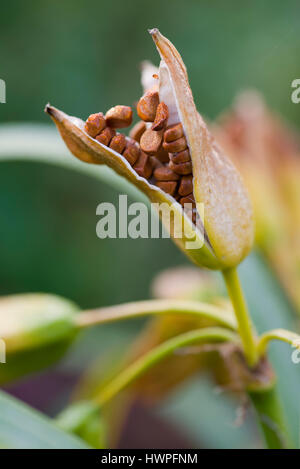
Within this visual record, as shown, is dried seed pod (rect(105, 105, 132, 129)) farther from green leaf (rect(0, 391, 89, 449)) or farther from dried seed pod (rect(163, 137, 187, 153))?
green leaf (rect(0, 391, 89, 449))

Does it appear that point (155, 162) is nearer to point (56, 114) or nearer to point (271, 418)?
point (56, 114)

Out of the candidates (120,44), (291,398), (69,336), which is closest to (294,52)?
(120,44)

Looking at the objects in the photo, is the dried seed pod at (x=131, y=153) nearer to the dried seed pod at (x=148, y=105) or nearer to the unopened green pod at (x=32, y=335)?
the dried seed pod at (x=148, y=105)

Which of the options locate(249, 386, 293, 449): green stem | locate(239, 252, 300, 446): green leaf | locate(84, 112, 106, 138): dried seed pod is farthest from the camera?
locate(239, 252, 300, 446): green leaf

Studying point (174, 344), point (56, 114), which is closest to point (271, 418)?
point (174, 344)

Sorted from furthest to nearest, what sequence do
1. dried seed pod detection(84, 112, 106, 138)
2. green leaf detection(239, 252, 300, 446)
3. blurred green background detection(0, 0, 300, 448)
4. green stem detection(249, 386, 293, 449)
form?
1. blurred green background detection(0, 0, 300, 448)
2. green leaf detection(239, 252, 300, 446)
3. green stem detection(249, 386, 293, 449)
4. dried seed pod detection(84, 112, 106, 138)

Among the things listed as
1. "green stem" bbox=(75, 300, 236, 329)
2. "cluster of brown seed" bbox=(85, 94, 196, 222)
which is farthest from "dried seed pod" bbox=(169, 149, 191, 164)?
"green stem" bbox=(75, 300, 236, 329)
